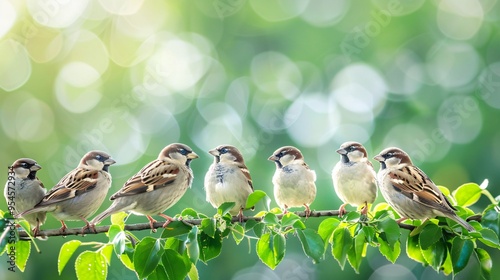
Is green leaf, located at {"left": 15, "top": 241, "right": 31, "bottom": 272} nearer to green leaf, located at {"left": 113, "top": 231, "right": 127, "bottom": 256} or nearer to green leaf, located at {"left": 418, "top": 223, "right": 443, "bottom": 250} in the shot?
green leaf, located at {"left": 113, "top": 231, "right": 127, "bottom": 256}

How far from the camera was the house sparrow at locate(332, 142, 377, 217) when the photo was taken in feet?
10.4

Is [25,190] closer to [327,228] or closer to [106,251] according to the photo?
[106,251]

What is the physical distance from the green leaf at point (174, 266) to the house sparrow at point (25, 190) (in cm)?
73

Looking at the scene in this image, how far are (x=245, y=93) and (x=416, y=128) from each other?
7.86 ft

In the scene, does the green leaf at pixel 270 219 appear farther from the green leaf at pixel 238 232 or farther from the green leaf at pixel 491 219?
the green leaf at pixel 491 219

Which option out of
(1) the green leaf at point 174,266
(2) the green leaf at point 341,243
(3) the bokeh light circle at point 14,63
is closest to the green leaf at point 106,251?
(1) the green leaf at point 174,266

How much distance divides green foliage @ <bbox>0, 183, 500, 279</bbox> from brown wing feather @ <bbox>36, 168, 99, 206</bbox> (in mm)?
502

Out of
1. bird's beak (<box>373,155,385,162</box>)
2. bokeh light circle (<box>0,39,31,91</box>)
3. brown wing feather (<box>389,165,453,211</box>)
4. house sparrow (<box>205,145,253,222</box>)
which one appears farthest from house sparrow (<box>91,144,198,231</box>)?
bokeh light circle (<box>0,39,31,91</box>)

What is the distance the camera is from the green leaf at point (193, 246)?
8.14 feet

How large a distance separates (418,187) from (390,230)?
56 centimetres

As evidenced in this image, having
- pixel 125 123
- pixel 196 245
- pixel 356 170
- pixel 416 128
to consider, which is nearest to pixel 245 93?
pixel 125 123

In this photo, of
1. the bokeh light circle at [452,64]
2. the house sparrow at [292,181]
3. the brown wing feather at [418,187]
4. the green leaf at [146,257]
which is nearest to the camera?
the green leaf at [146,257]

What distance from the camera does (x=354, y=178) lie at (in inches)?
129

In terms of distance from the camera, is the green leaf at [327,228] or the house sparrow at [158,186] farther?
the house sparrow at [158,186]
